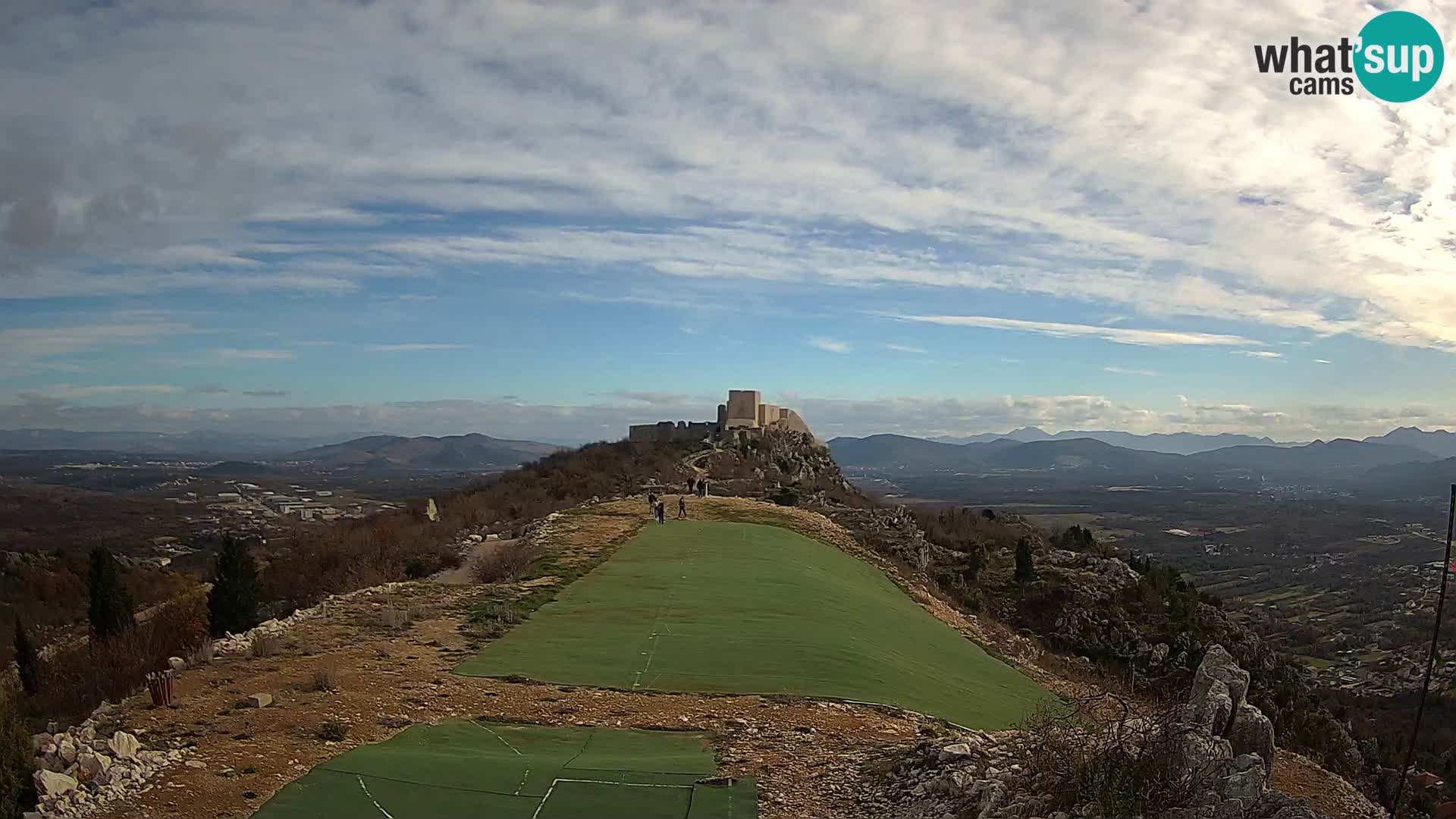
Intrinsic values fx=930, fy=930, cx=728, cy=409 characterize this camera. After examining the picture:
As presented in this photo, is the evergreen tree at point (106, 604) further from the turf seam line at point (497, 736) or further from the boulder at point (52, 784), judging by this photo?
the boulder at point (52, 784)

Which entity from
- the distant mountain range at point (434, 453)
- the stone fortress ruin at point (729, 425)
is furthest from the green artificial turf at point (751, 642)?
the distant mountain range at point (434, 453)

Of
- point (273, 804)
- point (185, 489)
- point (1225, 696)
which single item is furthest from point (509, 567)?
point (185, 489)

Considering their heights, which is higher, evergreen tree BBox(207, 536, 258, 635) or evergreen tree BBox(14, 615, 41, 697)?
evergreen tree BBox(207, 536, 258, 635)

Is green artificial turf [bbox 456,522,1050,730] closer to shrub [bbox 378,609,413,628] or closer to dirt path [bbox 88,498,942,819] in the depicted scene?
dirt path [bbox 88,498,942,819]

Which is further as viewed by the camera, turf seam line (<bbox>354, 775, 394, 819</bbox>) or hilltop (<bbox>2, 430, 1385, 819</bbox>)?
hilltop (<bbox>2, 430, 1385, 819</bbox>)

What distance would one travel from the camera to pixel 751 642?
45.9ft

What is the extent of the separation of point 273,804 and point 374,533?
936 inches

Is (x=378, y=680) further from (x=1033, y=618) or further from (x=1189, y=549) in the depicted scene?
(x=1189, y=549)

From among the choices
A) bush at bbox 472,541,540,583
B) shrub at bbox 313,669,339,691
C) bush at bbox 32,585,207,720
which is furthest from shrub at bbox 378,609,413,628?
bush at bbox 472,541,540,583

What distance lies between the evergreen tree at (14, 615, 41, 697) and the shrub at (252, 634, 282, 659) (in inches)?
285

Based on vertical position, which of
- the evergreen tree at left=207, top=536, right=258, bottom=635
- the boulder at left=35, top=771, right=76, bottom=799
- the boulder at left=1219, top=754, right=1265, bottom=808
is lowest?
the evergreen tree at left=207, top=536, right=258, bottom=635

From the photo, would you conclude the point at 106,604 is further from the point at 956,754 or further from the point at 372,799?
the point at 956,754

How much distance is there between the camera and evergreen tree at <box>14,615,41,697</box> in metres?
18.5

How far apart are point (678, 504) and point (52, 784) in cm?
2546
